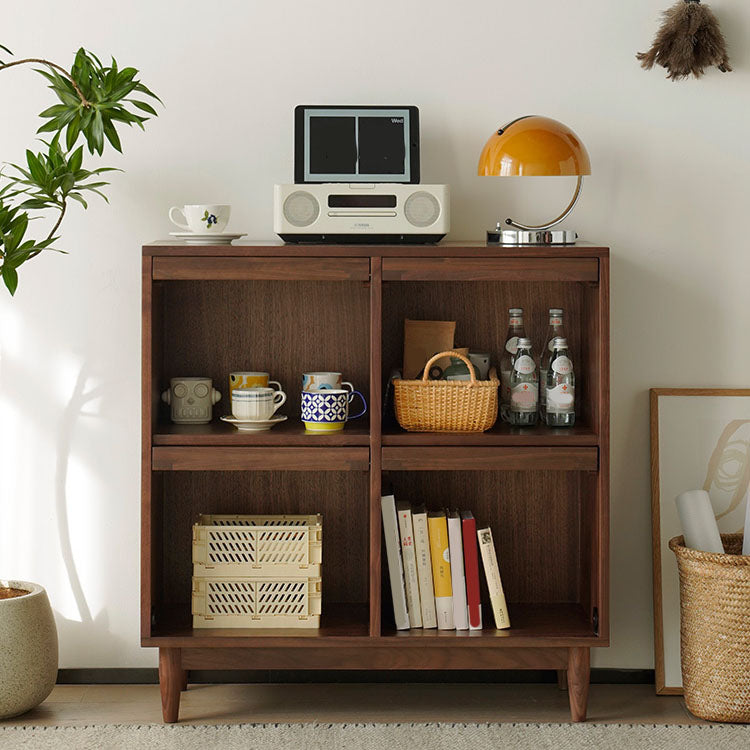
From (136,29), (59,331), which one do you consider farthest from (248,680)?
(136,29)

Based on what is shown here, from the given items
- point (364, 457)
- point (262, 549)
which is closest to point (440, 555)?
point (364, 457)

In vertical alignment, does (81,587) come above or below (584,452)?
below

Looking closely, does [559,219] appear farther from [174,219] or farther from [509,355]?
[174,219]

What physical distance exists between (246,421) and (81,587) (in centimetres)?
71

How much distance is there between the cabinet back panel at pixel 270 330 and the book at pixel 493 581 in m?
0.53

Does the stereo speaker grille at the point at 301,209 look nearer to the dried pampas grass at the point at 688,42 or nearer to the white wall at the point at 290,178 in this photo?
the white wall at the point at 290,178

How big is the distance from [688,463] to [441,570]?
735 mm

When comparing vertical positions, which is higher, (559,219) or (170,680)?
(559,219)

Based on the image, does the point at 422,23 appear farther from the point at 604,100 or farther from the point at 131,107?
the point at 131,107

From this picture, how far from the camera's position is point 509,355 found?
2549 mm

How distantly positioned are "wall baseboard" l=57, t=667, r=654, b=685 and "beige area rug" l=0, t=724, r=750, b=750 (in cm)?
28

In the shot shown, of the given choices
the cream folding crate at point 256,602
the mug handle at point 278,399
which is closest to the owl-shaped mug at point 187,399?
the mug handle at point 278,399

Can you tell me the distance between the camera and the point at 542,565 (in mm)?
2641

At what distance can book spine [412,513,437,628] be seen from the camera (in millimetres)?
2402
